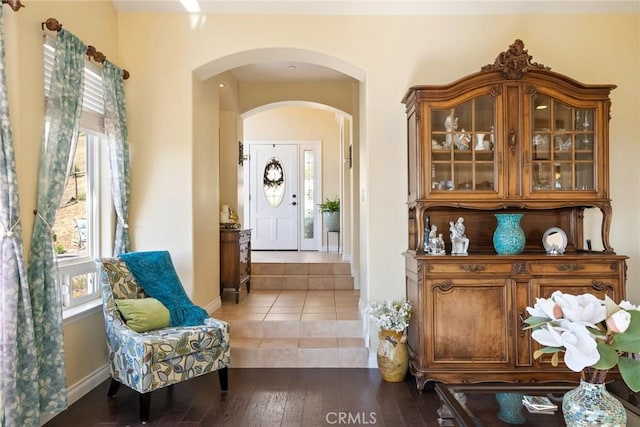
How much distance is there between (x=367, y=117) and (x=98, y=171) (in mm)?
2248

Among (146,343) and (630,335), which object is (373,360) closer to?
(146,343)

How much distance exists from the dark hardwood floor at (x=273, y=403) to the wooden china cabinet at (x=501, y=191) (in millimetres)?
312

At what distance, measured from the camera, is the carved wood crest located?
10.8ft

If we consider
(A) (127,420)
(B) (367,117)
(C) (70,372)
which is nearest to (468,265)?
(B) (367,117)

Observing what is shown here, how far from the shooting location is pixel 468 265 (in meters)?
3.26

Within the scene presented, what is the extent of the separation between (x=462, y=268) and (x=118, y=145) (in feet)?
9.09

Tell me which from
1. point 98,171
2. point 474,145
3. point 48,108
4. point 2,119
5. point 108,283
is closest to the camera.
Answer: point 2,119

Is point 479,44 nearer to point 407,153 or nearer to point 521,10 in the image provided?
point 521,10

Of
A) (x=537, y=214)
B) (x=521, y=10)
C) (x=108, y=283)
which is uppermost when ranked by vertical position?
(x=521, y=10)

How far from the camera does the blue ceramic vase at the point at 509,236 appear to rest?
341 centimetres

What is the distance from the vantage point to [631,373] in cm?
152

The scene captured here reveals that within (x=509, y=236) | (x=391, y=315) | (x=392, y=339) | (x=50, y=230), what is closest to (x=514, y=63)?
(x=509, y=236)

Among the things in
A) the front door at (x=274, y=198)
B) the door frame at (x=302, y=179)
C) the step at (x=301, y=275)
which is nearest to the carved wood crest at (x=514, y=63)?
the step at (x=301, y=275)

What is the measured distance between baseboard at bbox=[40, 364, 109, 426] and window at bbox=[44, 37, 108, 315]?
53 centimetres
